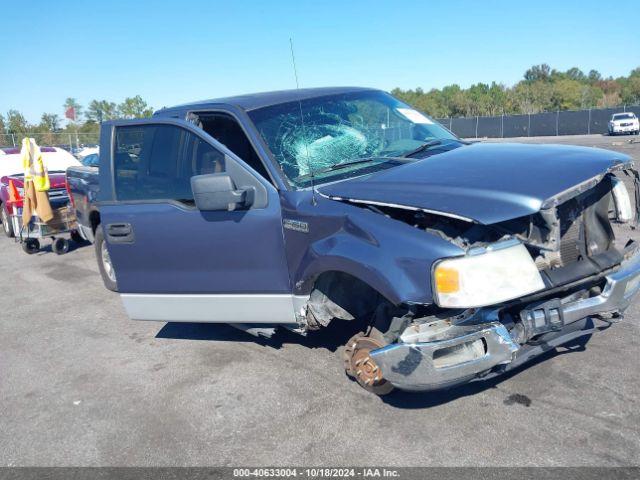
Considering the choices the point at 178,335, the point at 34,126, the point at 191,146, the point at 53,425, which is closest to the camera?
the point at 53,425

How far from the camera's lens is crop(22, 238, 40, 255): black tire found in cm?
984

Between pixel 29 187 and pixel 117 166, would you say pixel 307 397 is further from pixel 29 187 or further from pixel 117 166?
pixel 29 187

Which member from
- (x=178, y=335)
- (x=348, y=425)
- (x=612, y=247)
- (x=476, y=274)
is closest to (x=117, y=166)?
(x=178, y=335)

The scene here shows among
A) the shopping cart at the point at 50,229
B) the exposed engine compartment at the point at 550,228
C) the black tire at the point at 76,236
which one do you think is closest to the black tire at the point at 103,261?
the shopping cart at the point at 50,229

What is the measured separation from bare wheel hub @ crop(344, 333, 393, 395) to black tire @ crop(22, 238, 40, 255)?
7.86m

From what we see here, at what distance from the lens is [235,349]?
4.91 m

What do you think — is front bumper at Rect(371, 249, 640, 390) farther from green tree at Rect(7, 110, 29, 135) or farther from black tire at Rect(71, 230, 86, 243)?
green tree at Rect(7, 110, 29, 135)

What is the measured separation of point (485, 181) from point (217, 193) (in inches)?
63.8

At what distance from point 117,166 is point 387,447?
3.01 meters

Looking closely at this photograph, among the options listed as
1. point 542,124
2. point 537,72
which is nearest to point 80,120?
point 542,124

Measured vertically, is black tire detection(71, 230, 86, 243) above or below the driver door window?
below

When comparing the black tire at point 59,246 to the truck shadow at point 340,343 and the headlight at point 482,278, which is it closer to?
the truck shadow at point 340,343

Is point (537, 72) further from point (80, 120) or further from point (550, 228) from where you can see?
point (550, 228)

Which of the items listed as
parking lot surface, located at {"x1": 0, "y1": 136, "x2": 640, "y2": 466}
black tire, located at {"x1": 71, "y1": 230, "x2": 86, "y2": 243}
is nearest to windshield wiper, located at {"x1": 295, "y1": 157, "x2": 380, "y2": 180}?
parking lot surface, located at {"x1": 0, "y1": 136, "x2": 640, "y2": 466}
